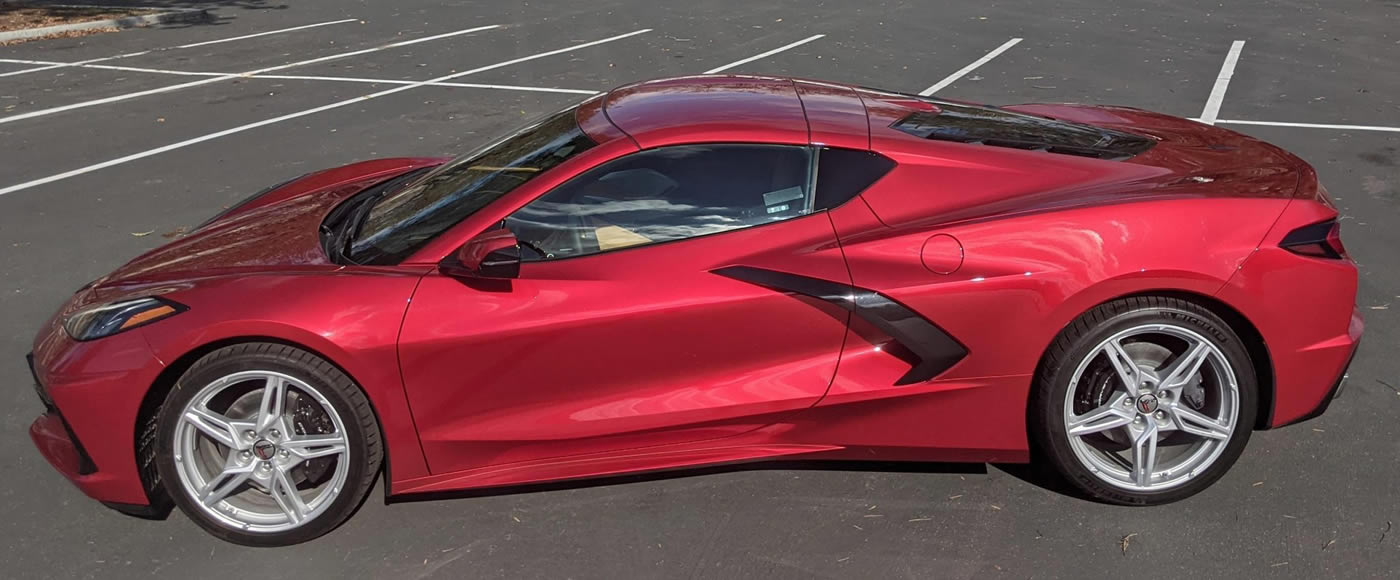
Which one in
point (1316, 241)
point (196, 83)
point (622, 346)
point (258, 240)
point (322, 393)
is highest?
point (1316, 241)

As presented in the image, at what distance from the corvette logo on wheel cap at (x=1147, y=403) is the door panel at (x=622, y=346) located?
103 centimetres

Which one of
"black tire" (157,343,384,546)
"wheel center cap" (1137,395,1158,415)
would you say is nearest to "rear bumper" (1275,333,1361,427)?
"wheel center cap" (1137,395,1158,415)

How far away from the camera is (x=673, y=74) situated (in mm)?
12773

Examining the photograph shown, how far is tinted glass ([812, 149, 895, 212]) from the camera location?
12.5 ft

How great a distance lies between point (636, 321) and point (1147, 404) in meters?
1.70

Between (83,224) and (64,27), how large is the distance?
427 inches

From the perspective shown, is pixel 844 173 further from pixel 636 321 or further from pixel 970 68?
Answer: pixel 970 68

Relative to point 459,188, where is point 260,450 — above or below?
below

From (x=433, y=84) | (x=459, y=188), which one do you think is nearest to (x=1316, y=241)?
(x=459, y=188)

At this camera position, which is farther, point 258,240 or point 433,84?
point 433,84

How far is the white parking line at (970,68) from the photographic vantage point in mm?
11719

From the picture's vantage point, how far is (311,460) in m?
3.84

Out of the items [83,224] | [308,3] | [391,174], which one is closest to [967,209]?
[391,174]

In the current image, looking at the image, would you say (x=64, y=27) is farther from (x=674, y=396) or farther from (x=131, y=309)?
(x=674, y=396)
